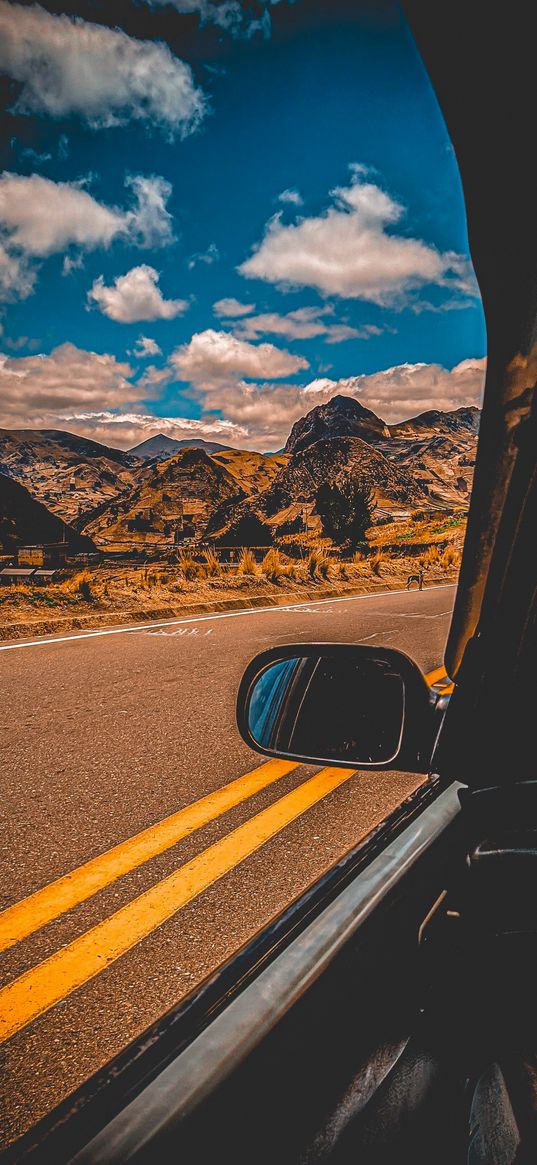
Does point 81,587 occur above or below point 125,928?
above

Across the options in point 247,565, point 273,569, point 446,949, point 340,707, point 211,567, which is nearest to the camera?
point 446,949

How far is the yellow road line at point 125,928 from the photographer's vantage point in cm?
178

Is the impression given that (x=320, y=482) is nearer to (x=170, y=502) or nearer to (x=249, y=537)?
(x=170, y=502)

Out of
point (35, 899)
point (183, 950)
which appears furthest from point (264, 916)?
point (35, 899)

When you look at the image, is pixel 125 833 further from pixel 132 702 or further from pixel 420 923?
pixel 132 702

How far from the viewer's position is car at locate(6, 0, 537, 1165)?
0.85 m

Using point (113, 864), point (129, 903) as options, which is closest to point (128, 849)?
point (113, 864)

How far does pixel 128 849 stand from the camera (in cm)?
269

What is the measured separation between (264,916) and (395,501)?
141867 millimetres

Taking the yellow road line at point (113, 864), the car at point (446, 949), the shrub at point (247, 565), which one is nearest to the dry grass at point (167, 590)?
the shrub at point (247, 565)

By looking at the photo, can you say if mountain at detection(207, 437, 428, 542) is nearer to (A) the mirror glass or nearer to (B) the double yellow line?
(B) the double yellow line

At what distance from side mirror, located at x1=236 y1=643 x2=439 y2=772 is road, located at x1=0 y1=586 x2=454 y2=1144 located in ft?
2.70

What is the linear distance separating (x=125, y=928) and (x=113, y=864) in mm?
458

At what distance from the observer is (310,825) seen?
117 inches
